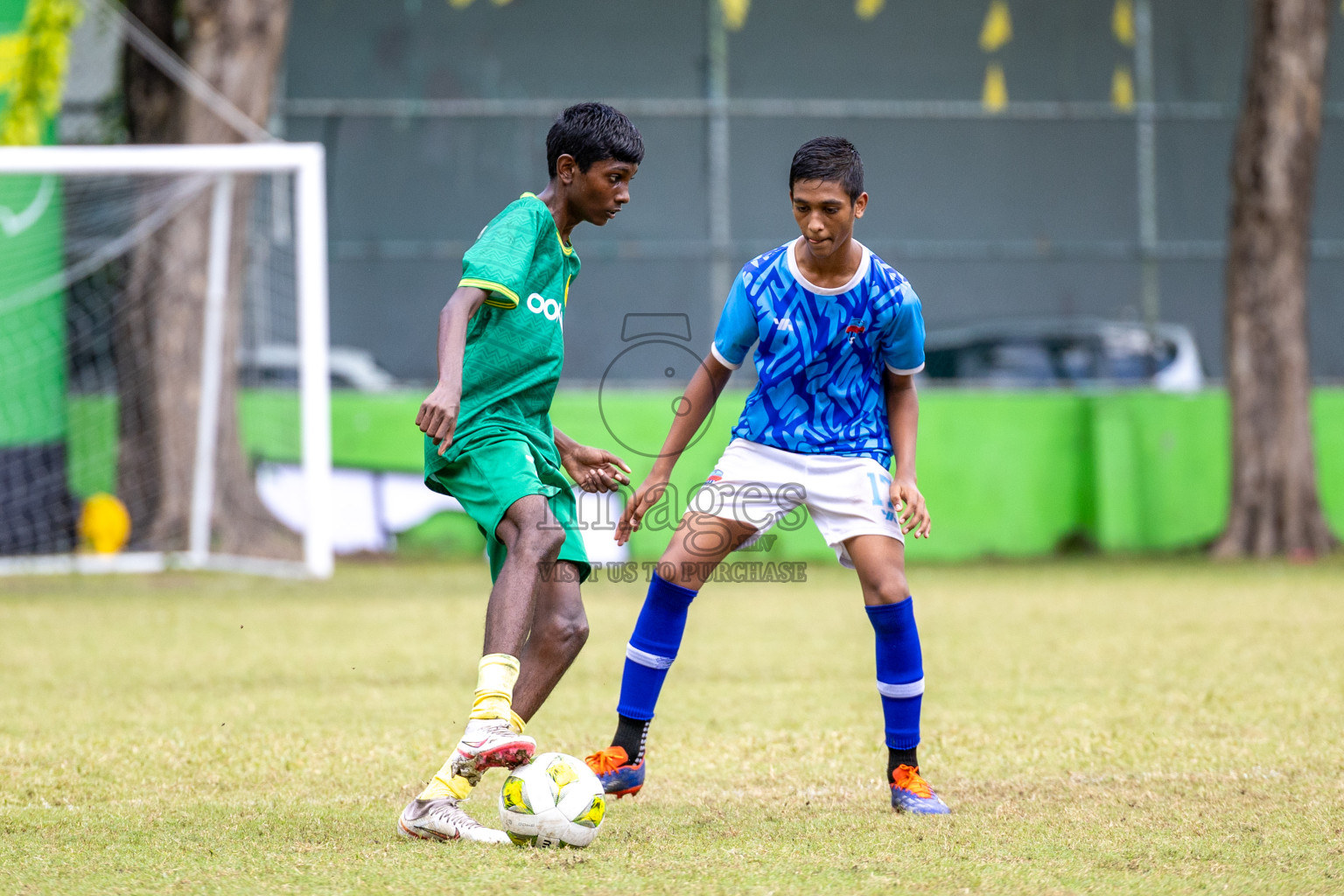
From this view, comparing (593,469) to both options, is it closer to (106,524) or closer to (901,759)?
(901,759)

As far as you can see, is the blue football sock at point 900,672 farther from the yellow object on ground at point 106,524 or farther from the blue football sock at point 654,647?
the yellow object on ground at point 106,524

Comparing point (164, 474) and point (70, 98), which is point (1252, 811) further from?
point (70, 98)

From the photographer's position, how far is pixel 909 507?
3.99 m

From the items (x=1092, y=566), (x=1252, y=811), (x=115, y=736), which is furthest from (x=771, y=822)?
(x=1092, y=566)

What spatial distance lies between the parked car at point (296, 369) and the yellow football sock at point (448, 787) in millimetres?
9339

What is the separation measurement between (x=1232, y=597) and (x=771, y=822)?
264 inches

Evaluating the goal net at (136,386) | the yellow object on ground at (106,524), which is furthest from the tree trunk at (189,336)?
the yellow object on ground at (106,524)

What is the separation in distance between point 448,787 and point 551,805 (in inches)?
9.6

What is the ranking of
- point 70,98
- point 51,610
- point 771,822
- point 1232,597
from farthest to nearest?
point 70,98 < point 1232,597 < point 51,610 < point 771,822

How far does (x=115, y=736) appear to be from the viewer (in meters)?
5.04

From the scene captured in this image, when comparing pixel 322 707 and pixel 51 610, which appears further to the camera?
pixel 51 610

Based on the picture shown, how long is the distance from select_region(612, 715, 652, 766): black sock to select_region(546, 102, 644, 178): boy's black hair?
1459 millimetres

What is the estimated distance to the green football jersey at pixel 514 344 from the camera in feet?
12.3

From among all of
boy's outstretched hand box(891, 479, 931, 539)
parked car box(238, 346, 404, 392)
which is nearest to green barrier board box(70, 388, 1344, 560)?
parked car box(238, 346, 404, 392)
